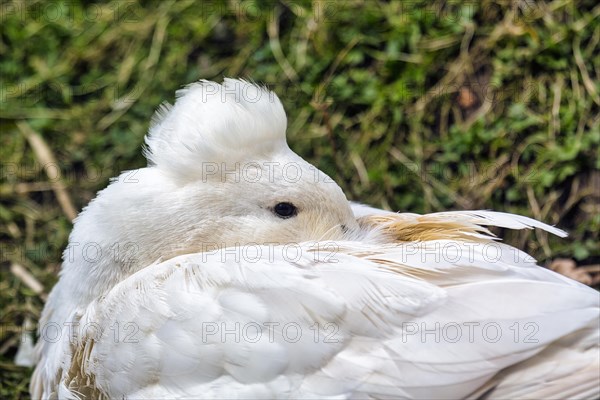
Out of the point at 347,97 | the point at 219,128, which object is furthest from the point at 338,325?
the point at 347,97

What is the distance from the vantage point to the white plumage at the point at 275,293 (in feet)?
6.33

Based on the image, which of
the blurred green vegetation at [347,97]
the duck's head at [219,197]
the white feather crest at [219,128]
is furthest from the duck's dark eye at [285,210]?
the blurred green vegetation at [347,97]

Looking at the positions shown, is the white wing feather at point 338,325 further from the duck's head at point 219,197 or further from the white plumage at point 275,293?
the duck's head at point 219,197

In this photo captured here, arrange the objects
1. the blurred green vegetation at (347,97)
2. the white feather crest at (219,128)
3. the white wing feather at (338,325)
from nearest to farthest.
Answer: the white wing feather at (338,325)
the white feather crest at (219,128)
the blurred green vegetation at (347,97)

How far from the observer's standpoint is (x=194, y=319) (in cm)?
205

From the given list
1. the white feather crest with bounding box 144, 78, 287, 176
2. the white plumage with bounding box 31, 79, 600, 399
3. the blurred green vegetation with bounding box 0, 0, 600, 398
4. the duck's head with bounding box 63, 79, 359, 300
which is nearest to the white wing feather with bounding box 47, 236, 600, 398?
the white plumage with bounding box 31, 79, 600, 399

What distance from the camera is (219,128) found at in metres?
2.26

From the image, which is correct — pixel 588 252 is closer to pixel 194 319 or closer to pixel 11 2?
pixel 194 319

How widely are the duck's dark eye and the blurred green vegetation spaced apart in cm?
105

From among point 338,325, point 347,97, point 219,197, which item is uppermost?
point 347,97

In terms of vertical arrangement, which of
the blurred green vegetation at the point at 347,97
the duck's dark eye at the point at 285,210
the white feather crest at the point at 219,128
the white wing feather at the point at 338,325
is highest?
the blurred green vegetation at the point at 347,97

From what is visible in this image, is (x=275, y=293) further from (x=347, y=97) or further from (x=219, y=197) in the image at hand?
(x=347, y=97)

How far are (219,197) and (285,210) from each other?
18 centimetres

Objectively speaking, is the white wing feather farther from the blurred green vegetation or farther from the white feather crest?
the blurred green vegetation
